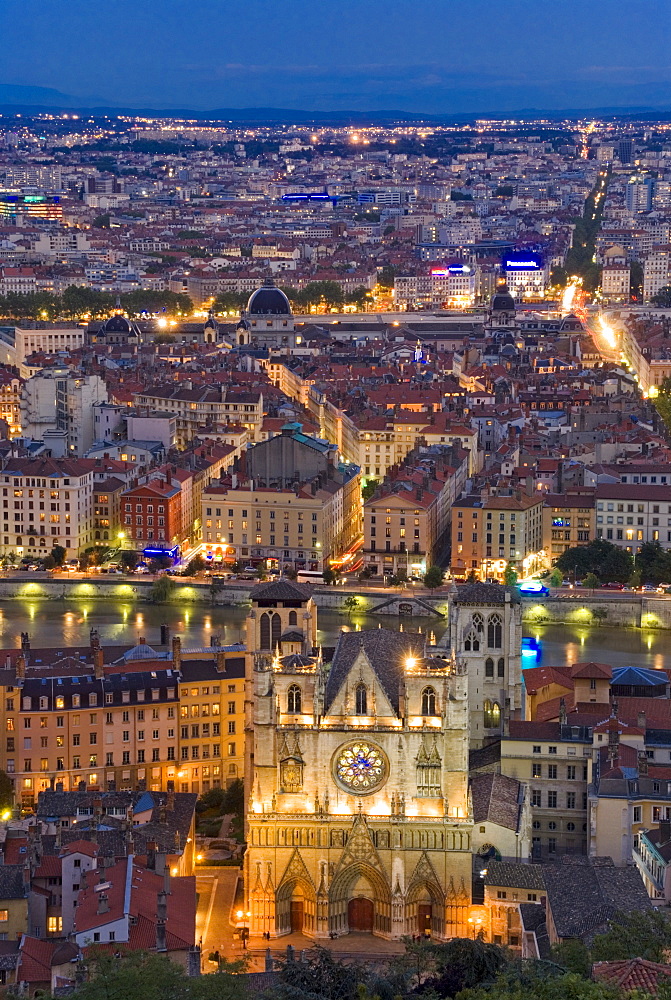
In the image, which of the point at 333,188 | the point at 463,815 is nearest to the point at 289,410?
the point at 463,815

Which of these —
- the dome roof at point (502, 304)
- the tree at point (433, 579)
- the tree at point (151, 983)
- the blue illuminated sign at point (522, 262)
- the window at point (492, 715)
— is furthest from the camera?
the blue illuminated sign at point (522, 262)

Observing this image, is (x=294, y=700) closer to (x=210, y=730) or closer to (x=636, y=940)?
(x=210, y=730)

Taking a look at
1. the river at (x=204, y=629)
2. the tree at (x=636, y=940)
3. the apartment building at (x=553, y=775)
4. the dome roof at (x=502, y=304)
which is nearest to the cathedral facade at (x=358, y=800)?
the apartment building at (x=553, y=775)

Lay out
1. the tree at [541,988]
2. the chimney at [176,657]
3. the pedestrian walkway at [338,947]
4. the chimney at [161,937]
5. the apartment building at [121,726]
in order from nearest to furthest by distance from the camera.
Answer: the tree at [541,988]
the chimney at [161,937]
the pedestrian walkway at [338,947]
the apartment building at [121,726]
the chimney at [176,657]

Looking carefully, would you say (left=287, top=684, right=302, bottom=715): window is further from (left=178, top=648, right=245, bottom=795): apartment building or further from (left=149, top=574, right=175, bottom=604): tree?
(left=149, top=574, right=175, bottom=604): tree

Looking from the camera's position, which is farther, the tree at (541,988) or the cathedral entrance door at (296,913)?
the cathedral entrance door at (296,913)

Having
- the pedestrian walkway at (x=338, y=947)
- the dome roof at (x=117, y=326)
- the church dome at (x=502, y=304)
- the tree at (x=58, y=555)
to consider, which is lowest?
the pedestrian walkway at (x=338, y=947)

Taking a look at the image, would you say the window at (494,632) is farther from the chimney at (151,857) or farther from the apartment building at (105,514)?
the apartment building at (105,514)

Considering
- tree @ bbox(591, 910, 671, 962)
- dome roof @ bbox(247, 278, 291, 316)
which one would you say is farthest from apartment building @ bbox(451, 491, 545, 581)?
dome roof @ bbox(247, 278, 291, 316)
